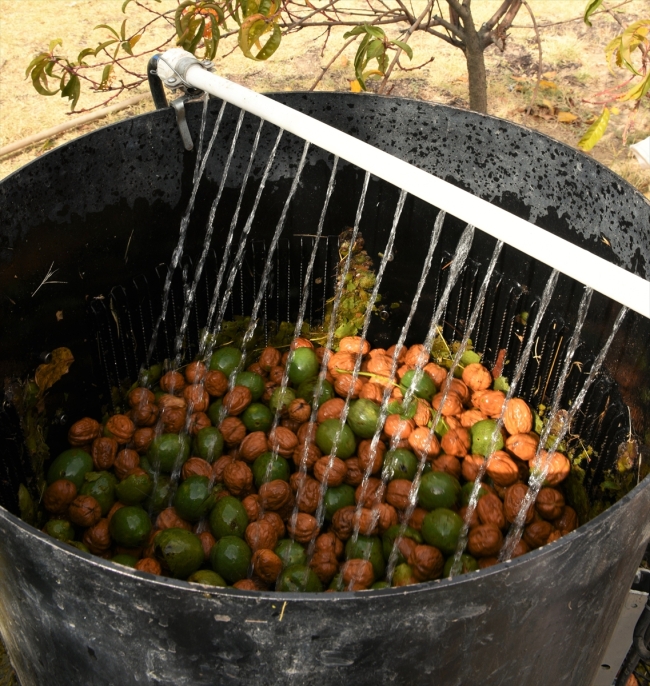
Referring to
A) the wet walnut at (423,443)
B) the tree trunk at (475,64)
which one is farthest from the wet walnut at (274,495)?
the tree trunk at (475,64)

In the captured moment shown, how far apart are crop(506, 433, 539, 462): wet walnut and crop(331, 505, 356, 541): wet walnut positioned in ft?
2.26

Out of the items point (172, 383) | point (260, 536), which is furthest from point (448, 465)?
point (172, 383)

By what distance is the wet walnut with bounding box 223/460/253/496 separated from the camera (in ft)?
9.36

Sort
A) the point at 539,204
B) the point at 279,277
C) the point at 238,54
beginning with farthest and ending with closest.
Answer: the point at 238,54, the point at 279,277, the point at 539,204

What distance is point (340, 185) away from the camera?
3199 mm

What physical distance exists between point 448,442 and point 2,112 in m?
4.51

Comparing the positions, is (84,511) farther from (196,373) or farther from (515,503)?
(515,503)

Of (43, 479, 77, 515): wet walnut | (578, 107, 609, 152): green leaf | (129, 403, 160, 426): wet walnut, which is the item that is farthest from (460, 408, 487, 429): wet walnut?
(43, 479, 77, 515): wet walnut

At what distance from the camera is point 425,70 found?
6020 mm


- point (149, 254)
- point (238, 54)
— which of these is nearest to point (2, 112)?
point (238, 54)

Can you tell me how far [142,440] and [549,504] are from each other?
1597mm

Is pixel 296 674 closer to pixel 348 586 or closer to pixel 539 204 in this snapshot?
pixel 348 586

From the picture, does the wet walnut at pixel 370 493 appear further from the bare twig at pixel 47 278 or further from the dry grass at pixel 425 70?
the dry grass at pixel 425 70

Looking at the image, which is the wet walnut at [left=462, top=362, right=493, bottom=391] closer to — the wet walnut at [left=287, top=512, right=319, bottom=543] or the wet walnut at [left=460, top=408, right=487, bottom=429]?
the wet walnut at [left=460, top=408, right=487, bottom=429]
